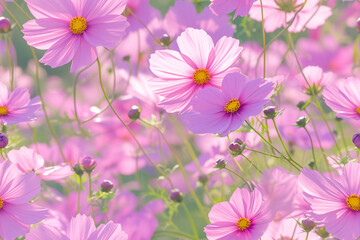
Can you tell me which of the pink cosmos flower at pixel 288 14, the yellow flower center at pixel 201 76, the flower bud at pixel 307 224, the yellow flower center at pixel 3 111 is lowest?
the flower bud at pixel 307 224

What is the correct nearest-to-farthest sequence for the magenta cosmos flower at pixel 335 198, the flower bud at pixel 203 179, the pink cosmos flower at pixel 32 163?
the magenta cosmos flower at pixel 335 198
the pink cosmos flower at pixel 32 163
the flower bud at pixel 203 179

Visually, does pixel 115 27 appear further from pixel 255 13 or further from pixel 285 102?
pixel 285 102

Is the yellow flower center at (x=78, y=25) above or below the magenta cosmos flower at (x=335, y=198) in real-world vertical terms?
above

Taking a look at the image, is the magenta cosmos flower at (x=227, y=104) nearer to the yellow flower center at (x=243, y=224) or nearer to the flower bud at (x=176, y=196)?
the yellow flower center at (x=243, y=224)

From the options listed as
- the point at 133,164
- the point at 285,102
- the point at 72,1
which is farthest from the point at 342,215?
the point at 285,102

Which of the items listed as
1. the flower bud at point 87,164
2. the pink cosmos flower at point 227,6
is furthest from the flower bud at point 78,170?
the pink cosmos flower at point 227,6

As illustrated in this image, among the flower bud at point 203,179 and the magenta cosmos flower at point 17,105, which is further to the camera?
the flower bud at point 203,179
